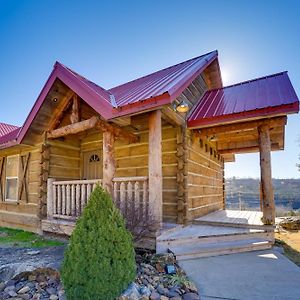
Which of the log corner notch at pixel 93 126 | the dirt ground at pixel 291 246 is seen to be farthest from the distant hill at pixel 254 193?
the log corner notch at pixel 93 126

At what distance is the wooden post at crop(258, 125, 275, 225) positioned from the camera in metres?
5.49

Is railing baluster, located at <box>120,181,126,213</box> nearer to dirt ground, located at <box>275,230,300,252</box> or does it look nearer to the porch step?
the porch step

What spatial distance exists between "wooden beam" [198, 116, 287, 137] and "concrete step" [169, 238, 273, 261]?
265 centimetres

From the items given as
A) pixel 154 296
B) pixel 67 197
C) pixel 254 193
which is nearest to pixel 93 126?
pixel 67 197

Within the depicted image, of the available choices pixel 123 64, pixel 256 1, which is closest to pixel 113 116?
pixel 123 64

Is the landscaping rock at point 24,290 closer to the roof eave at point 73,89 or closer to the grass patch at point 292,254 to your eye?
the roof eave at point 73,89

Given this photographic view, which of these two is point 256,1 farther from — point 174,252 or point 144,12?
point 174,252

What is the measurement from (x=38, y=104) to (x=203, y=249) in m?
5.35

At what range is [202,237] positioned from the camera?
16.0ft

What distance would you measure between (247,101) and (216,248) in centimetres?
375

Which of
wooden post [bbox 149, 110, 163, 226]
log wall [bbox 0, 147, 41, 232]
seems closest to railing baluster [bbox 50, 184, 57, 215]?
log wall [bbox 0, 147, 41, 232]

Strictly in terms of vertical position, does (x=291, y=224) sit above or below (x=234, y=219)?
below

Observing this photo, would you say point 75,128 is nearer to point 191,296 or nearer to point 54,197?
point 54,197

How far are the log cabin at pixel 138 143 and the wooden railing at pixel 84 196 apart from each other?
0.02 m
